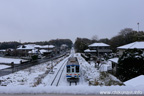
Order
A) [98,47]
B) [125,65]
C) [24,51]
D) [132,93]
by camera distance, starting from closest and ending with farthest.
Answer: [132,93] → [125,65] → [98,47] → [24,51]

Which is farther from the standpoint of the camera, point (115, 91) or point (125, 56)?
point (125, 56)

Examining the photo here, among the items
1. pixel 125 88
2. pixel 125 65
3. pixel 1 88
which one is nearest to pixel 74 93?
pixel 125 88

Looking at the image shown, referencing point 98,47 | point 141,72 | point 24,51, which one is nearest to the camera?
point 141,72

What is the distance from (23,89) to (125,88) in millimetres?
2793

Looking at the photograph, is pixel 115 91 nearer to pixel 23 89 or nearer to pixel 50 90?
pixel 50 90

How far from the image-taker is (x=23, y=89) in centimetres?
315

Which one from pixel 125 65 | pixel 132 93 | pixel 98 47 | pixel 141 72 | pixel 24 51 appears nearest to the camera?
pixel 132 93

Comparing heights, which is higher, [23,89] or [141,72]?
[23,89]

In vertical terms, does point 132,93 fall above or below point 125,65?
above

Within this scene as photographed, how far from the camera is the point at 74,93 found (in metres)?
3.06

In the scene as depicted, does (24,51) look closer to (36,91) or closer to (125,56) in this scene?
(125,56)

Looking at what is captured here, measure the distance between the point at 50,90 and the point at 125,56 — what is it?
37.7 ft

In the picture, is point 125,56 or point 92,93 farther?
point 125,56

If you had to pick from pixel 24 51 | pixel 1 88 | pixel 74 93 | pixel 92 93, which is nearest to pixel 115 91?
pixel 92 93
